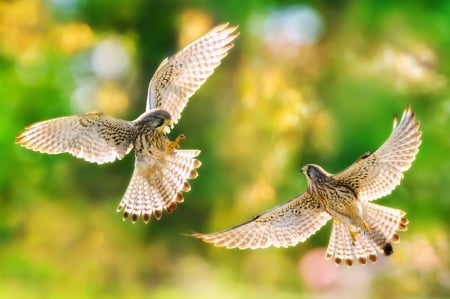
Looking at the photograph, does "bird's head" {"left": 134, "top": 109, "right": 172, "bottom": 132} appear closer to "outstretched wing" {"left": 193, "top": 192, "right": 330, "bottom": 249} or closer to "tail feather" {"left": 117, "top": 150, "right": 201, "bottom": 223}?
"tail feather" {"left": 117, "top": 150, "right": 201, "bottom": 223}

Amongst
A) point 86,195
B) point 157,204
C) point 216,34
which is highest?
point 86,195

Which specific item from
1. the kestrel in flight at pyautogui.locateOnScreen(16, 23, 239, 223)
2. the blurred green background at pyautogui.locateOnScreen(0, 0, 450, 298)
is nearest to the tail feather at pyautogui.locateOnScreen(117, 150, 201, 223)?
the kestrel in flight at pyautogui.locateOnScreen(16, 23, 239, 223)

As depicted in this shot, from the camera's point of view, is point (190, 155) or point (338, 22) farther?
point (338, 22)

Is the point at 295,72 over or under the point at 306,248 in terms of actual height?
over

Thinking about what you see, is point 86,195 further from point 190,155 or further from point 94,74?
point 190,155

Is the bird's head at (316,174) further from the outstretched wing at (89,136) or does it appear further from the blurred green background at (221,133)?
the blurred green background at (221,133)

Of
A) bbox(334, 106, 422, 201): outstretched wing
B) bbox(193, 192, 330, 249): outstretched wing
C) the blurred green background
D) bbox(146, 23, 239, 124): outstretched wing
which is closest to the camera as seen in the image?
bbox(334, 106, 422, 201): outstretched wing

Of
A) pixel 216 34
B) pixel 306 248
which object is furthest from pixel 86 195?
pixel 216 34
